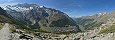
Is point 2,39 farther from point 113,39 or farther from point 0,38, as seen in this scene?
point 113,39

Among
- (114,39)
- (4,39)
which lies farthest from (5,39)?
(114,39)

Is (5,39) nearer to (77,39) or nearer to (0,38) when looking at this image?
(0,38)

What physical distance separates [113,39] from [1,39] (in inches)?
1963

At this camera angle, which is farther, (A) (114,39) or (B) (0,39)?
(A) (114,39)

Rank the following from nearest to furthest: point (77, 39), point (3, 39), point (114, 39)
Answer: point (3, 39), point (114, 39), point (77, 39)

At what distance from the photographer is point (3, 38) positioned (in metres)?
44.8

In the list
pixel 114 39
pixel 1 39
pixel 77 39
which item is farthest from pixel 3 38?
pixel 77 39

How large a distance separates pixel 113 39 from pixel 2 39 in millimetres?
49830

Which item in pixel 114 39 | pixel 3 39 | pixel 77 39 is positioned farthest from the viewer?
pixel 77 39

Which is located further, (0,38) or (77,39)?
(77,39)

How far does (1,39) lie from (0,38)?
1303 millimetres

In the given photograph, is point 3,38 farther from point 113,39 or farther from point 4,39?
point 113,39

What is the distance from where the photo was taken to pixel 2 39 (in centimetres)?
4400

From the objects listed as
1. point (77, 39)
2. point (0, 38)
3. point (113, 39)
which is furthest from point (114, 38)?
point (77, 39)
